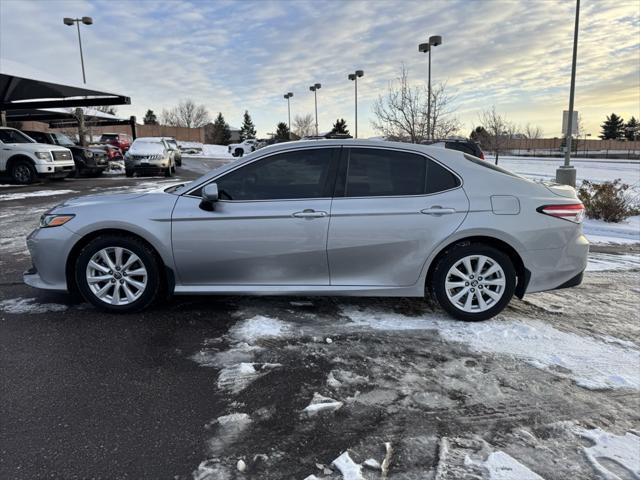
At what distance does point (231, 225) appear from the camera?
411 centimetres

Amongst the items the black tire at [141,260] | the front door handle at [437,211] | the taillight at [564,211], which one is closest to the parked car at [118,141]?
the black tire at [141,260]

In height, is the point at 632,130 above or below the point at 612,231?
above

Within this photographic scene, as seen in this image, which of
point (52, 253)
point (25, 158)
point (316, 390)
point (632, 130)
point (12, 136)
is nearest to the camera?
point (316, 390)

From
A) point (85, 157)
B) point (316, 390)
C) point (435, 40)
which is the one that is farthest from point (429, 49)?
point (316, 390)

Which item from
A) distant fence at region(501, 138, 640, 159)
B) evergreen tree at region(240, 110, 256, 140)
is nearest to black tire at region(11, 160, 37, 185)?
distant fence at region(501, 138, 640, 159)

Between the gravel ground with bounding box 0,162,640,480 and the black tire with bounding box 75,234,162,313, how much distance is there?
122 mm

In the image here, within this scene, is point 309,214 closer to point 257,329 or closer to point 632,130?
point 257,329

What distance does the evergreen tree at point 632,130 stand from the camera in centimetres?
8203

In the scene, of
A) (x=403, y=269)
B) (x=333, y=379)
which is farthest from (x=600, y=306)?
(x=333, y=379)

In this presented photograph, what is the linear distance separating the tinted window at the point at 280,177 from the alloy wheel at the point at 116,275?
102 centimetres

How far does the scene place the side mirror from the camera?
403 cm

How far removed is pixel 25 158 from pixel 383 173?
50.2 feet

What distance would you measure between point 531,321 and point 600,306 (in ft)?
3.29

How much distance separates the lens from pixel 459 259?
410 centimetres
